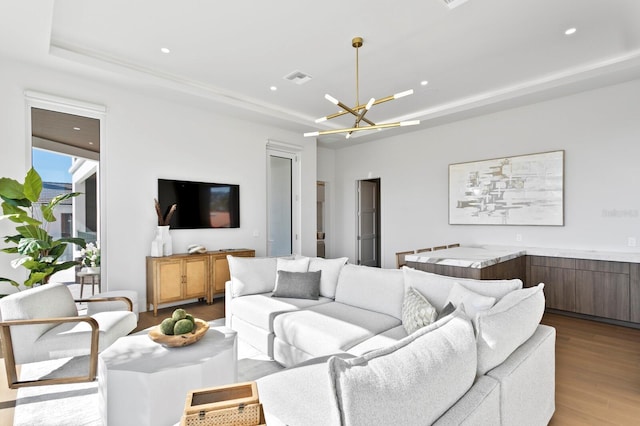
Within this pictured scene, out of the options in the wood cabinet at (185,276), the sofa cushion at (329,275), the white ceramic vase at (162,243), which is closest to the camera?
the sofa cushion at (329,275)

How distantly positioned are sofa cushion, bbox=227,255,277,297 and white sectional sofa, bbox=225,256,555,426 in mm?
124

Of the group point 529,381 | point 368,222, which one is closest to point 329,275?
point 529,381

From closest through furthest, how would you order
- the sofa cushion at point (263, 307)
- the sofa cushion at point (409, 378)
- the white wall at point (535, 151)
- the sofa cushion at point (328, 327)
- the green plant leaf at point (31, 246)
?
the sofa cushion at point (409, 378)
the sofa cushion at point (328, 327)
the sofa cushion at point (263, 307)
the green plant leaf at point (31, 246)
the white wall at point (535, 151)

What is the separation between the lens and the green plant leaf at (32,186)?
333cm

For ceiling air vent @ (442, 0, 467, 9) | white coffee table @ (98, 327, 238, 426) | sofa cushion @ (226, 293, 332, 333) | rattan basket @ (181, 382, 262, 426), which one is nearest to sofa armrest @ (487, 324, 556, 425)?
rattan basket @ (181, 382, 262, 426)

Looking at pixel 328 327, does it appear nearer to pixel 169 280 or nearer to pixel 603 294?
pixel 169 280

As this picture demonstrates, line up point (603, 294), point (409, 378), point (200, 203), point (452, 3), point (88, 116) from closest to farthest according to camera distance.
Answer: point (409, 378)
point (452, 3)
point (603, 294)
point (88, 116)
point (200, 203)

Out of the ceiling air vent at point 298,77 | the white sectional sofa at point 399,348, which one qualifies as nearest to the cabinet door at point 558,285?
the white sectional sofa at point 399,348

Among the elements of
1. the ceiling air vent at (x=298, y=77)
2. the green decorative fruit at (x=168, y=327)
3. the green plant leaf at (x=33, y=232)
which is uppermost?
the ceiling air vent at (x=298, y=77)

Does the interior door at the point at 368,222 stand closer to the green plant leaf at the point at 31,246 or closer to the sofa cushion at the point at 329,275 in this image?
the sofa cushion at the point at 329,275

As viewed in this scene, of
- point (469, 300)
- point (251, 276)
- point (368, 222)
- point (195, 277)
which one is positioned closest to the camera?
point (469, 300)

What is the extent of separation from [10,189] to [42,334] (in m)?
1.63

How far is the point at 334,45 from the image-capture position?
3.57m

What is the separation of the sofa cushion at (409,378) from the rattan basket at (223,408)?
10.2 inches
